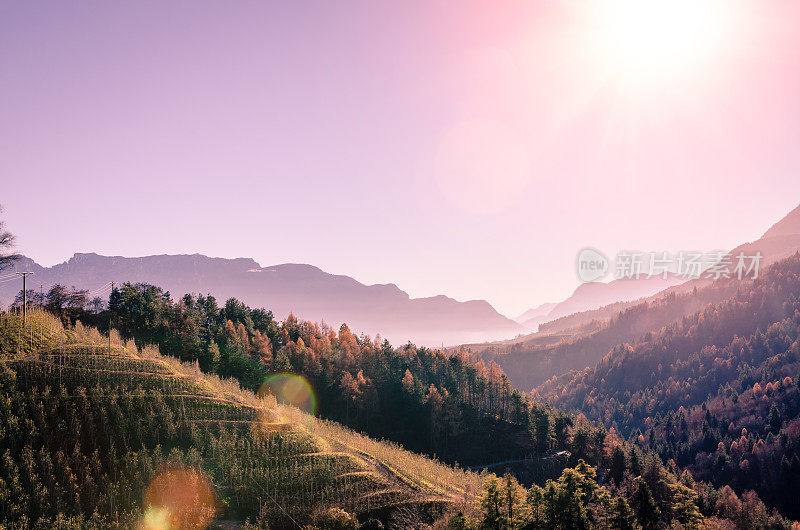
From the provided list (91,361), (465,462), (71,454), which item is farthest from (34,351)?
(465,462)

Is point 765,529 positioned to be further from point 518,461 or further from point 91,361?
point 91,361

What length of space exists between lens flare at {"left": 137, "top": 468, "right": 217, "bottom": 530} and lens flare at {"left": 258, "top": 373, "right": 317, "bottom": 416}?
71.6 m

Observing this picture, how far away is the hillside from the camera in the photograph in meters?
48.0

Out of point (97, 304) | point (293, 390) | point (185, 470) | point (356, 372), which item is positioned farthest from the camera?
point (356, 372)

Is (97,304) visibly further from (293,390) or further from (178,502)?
(178,502)

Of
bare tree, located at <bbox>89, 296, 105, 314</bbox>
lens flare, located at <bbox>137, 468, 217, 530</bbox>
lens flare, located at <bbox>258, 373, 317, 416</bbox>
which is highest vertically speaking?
bare tree, located at <bbox>89, 296, 105, 314</bbox>

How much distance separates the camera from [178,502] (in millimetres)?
50469

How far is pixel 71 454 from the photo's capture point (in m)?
52.6

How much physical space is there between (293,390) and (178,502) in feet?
281

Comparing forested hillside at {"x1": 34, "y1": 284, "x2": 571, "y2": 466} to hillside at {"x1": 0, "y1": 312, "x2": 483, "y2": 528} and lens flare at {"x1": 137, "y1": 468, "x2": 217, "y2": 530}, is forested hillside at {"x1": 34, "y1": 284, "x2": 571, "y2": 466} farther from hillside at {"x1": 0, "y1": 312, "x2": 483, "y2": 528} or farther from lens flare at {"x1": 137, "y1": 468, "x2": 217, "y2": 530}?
lens flare at {"x1": 137, "y1": 468, "x2": 217, "y2": 530}

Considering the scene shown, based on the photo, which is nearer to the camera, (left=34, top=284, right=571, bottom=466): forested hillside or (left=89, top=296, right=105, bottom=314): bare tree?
(left=34, top=284, right=571, bottom=466): forested hillside

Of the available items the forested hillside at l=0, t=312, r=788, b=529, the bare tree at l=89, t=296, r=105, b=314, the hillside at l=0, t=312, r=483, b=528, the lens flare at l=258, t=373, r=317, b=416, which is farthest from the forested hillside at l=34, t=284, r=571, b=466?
the hillside at l=0, t=312, r=483, b=528

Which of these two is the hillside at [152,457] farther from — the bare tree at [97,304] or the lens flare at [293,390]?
the bare tree at [97,304]

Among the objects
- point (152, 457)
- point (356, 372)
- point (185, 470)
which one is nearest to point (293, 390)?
point (356, 372)
